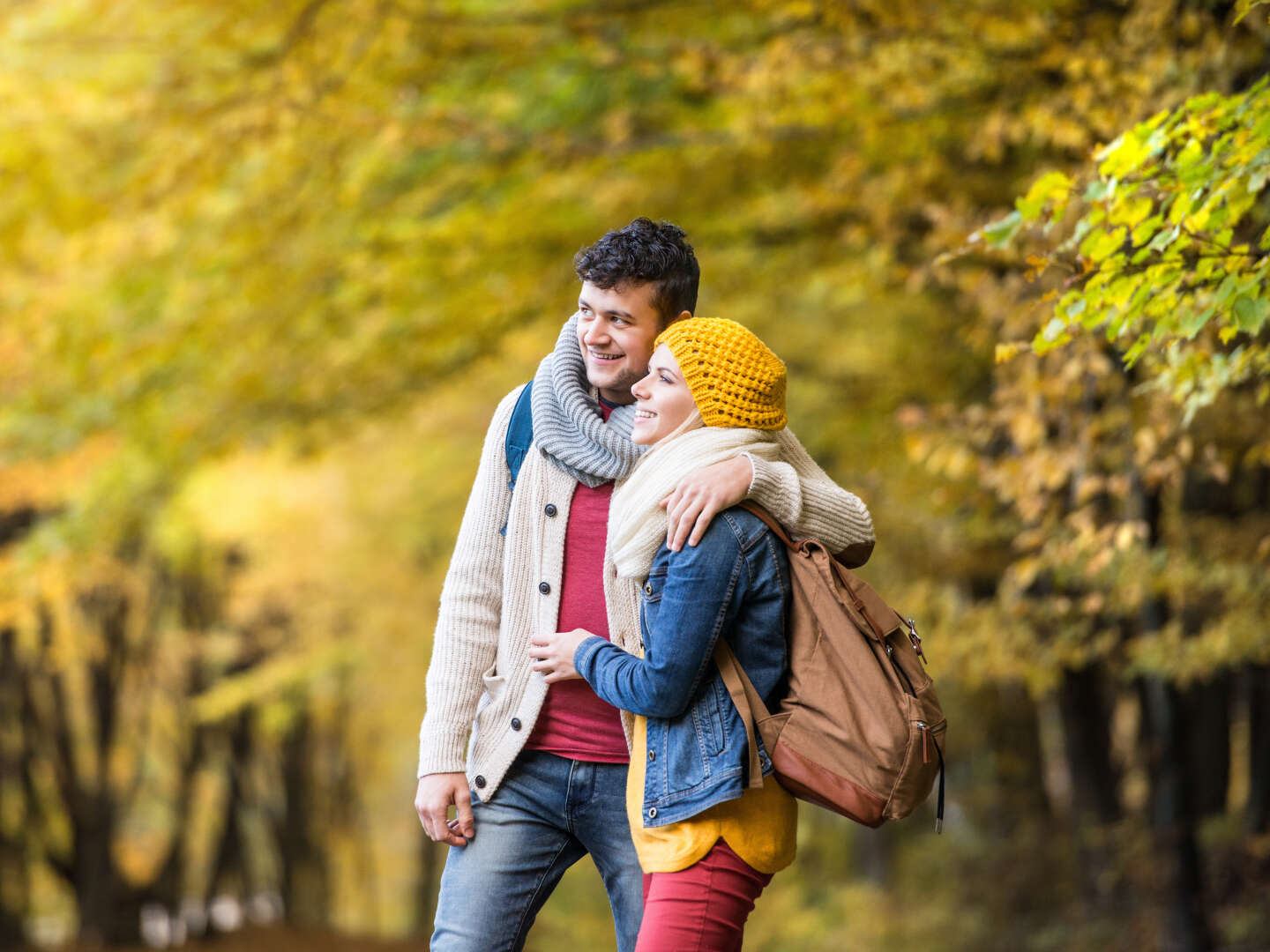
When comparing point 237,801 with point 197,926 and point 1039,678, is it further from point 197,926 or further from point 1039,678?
point 1039,678

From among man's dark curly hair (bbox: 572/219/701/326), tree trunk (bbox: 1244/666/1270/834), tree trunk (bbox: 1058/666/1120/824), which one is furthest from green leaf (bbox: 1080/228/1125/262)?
tree trunk (bbox: 1058/666/1120/824)

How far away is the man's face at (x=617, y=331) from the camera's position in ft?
8.74

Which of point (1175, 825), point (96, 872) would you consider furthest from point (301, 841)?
point (1175, 825)

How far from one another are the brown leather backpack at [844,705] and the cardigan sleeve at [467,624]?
0.55 meters

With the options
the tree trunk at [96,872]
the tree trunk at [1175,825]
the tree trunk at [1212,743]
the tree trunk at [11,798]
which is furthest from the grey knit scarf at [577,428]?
the tree trunk at [96,872]

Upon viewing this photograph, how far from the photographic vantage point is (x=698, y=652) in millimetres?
2395

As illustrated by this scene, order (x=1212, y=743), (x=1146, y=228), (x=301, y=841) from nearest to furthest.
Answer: (x=1146, y=228) < (x=1212, y=743) < (x=301, y=841)

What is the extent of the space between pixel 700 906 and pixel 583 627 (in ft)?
1.95

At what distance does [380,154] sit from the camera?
760cm

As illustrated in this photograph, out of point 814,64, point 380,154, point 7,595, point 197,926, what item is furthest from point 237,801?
point 814,64

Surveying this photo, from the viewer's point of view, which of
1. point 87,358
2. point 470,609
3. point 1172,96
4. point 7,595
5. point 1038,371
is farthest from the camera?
point 7,595

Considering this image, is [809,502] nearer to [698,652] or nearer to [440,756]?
[698,652]

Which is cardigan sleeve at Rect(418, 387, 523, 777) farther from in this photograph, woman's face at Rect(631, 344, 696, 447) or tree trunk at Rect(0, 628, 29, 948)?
tree trunk at Rect(0, 628, 29, 948)

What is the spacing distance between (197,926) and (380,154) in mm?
12587
